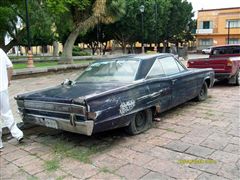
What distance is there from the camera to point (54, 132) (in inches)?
203

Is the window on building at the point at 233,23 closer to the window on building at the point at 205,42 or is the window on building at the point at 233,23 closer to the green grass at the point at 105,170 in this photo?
the window on building at the point at 205,42

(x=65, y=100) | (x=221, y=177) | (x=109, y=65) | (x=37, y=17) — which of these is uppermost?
(x=37, y=17)

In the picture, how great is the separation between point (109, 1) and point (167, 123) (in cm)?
1556

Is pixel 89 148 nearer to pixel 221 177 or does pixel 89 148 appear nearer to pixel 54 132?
pixel 54 132

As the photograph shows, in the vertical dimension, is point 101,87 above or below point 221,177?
above

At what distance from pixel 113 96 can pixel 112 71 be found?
114cm

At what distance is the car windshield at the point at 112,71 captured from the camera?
503 cm

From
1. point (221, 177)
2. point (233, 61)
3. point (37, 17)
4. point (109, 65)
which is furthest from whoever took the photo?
point (37, 17)

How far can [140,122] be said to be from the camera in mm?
4977

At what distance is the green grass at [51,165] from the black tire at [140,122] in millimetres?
1349

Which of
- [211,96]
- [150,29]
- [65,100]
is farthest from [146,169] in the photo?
[150,29]

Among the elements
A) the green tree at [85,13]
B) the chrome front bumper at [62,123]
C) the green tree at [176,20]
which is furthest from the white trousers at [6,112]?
the green tree at [176,20]

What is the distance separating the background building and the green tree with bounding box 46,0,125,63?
32.1 meters

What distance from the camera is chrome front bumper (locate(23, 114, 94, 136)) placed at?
3.92 metres
